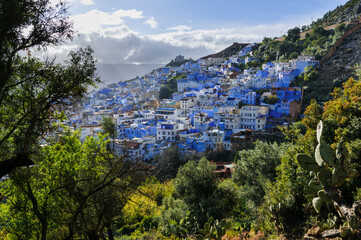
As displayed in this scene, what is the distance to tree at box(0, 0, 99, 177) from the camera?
393cm

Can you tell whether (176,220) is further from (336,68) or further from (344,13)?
(344,13)

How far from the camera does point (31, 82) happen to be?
4609 millimetres

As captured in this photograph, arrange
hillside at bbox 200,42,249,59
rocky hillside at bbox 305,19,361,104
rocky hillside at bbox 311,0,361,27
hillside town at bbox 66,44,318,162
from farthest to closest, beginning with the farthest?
hillside at bbox 200,42,249,59
rocky hillside at bbox 311,0,361,27
rocky hillside at bbox 305,19,361,104
hillside town at bbox 66,44,318,162

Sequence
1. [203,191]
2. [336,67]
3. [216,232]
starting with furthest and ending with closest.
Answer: [336,67], [203,191], [216,232]

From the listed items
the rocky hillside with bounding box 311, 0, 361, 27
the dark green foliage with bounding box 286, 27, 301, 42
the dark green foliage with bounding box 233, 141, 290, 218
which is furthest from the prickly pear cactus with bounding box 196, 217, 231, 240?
the rocky hillside with bounding box 311, 0, 361, 27

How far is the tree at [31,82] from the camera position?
12.9ft

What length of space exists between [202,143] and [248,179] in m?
20.7

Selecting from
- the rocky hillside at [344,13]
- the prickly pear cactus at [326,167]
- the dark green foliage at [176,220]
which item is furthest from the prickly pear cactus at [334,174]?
the rocky hillside at [344,13]

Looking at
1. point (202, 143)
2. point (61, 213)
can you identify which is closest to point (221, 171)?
point (202, 143)

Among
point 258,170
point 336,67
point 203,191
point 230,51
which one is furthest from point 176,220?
point 230,51

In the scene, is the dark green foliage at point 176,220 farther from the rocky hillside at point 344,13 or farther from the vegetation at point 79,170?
the rocky hillside at point 344,13

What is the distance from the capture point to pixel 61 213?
18.5 feet

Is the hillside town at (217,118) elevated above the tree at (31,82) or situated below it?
below

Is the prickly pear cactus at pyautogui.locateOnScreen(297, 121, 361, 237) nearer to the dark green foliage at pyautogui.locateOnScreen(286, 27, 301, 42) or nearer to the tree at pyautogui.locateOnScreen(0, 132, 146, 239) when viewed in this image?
the tree at pyautogui.locateOnScreen(0, 132, 146, 239)
